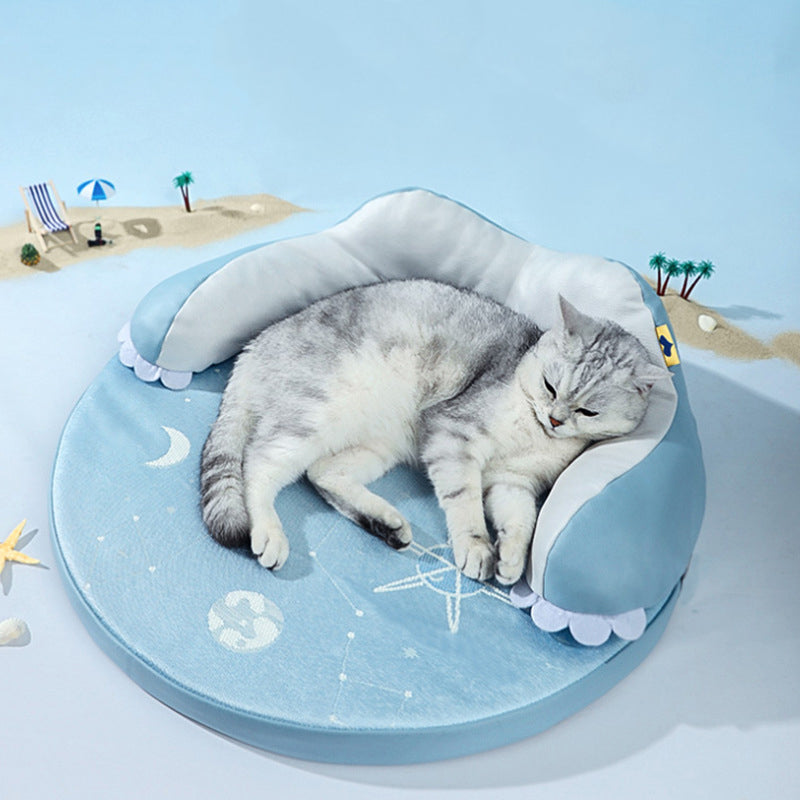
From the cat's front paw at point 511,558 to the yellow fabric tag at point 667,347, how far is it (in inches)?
25.1

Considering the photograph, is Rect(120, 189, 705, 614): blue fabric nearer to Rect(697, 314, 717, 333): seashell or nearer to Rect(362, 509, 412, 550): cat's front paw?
Rect(362, 509, 412, 550): cat's front paw

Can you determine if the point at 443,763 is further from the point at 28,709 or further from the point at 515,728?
the point at 28,709

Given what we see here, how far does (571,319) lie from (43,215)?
2.02 m

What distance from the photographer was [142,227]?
3479 mm

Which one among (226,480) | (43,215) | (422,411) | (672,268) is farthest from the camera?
(43,215)

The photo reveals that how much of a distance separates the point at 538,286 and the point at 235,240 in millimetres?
1281

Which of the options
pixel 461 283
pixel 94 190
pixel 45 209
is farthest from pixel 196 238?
pixel 461 283

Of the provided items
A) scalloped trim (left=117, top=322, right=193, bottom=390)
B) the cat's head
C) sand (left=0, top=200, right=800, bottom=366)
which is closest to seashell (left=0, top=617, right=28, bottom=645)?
scalloped trim (left=117, top=322, right=193, bottom=390)

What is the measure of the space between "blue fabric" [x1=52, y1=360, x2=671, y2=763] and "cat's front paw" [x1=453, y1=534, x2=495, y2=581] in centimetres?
3

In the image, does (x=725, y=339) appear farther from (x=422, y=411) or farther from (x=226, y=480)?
(x=226, y=480)

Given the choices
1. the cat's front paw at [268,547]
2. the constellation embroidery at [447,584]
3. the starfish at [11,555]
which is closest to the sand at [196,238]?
the starfish at [11,555]

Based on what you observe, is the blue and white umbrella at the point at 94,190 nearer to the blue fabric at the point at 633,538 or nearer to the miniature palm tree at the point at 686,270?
the miniature palm tree at the point at 686,270

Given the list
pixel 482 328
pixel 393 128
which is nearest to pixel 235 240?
pixel 393 128

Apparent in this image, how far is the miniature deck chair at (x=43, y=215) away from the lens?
331cm
